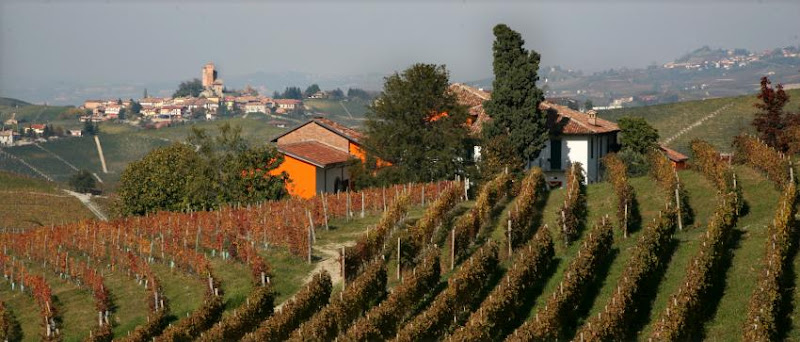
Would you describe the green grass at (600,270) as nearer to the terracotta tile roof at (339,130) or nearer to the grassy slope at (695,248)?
the grassy slope at (695,248)

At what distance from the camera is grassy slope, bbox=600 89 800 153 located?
3425 inches

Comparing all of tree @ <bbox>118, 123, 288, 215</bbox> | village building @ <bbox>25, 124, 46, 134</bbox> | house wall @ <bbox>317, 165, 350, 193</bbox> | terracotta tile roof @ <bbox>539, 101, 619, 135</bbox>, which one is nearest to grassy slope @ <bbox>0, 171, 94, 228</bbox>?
tree @ <bbox>118, 123, 288, 215</bbox>

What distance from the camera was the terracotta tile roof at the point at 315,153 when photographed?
176ft

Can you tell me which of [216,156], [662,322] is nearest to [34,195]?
[216,156]

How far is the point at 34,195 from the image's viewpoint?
8225 cm

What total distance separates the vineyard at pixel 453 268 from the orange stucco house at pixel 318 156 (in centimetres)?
1301

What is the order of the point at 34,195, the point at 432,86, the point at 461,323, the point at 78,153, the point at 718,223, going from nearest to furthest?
the point at 461,323
the point at 718,223
the point at 432,86
the point at 34,195
the point at 78,153

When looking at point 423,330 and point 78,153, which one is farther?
point 78,153

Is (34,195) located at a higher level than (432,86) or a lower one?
lower

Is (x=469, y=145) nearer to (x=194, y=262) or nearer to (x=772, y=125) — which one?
(x=772, y=125)

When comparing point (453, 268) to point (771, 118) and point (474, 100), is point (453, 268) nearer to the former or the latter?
point (771, 118)

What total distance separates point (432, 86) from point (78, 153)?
11489 centimetres

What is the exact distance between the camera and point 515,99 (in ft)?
160

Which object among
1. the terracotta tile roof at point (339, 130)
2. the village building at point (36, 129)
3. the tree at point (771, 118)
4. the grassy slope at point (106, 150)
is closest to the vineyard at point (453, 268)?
the tree at point (771, 118)
